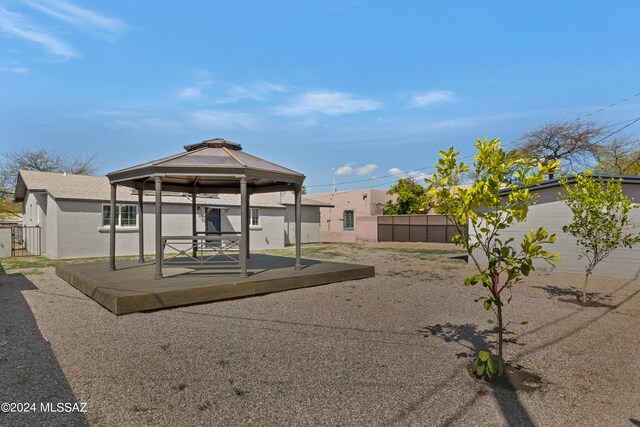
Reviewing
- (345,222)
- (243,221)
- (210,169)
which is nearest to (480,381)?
(243,221)

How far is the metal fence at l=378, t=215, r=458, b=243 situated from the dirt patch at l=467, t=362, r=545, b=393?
19.2 meters

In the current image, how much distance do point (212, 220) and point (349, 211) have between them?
14.1m

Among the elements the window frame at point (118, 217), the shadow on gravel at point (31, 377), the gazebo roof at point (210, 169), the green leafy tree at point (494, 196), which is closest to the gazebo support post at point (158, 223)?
the gazebo roof at point (210, 169)

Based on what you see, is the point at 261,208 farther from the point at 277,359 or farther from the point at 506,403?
the point at 506,403

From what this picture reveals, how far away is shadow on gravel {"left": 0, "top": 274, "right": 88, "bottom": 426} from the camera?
2.79 m

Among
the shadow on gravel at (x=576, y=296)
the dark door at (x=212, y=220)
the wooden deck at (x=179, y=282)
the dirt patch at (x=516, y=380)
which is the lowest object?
the shadow on gravel at (x=576, y=296)

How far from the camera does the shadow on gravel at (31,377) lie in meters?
2.79

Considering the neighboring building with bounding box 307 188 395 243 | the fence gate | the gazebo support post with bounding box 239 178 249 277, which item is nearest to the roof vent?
the gazebo support post with bounding box 239 178 249 277

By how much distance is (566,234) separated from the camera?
1136cm

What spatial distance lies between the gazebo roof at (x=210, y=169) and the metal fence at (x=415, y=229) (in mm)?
15100

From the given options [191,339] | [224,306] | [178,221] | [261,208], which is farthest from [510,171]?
[261,208]

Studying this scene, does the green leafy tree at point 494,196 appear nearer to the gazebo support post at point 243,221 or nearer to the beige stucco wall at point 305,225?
the gazebo support post at point 243,221

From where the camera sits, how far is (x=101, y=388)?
3281 millimetres

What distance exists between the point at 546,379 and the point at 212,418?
3.10m
